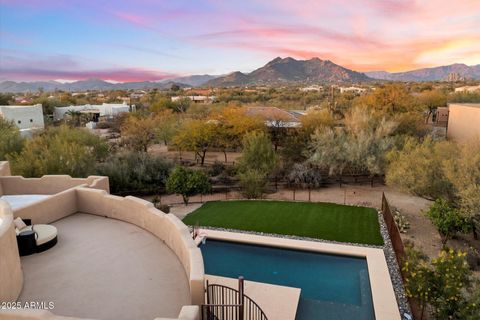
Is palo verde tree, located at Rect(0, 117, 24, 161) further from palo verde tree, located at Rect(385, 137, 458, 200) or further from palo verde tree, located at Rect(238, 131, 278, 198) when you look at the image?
palo verde tree, located at Rect(385, 137, 458, 200)

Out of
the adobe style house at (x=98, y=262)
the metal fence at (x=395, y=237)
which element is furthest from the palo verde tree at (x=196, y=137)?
the adobe style house at (x=98, y=262)

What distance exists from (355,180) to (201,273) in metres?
22.2

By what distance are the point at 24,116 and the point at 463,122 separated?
48.7m

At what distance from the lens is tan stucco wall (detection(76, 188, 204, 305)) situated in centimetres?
604

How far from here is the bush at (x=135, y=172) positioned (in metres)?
23.9

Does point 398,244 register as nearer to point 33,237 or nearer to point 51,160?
point 33,237

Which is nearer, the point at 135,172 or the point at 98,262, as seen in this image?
the point at 98,262

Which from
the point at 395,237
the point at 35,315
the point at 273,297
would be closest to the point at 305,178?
the point at 395,237

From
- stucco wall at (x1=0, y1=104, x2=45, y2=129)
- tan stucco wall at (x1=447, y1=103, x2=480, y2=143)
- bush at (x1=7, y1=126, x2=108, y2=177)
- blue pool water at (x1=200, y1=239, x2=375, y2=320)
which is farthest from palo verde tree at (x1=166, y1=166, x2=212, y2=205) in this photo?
stucco wall at (x1=0, y1=104, x2=45, y2=129)

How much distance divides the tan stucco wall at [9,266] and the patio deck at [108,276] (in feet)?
0.91

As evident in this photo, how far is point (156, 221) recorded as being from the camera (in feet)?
29.9

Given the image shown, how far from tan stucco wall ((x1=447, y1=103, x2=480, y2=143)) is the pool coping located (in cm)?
1704

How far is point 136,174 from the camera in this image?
2467 cm

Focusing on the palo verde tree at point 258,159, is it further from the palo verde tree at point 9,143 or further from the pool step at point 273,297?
the palo verde tree at point 9,143
